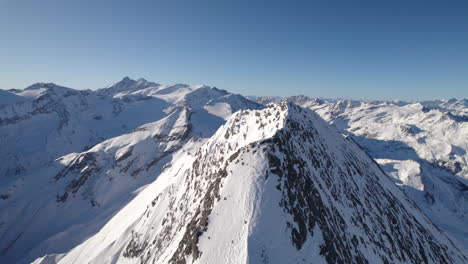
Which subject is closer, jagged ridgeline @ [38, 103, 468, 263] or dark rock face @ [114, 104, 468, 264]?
jagged ridgeline @ [38, 103, 468, 263]

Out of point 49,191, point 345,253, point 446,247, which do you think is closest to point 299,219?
point 345,253

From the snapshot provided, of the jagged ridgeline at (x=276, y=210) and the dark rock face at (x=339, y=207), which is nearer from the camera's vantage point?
the jagged ridgeline at (x=276, y=210)

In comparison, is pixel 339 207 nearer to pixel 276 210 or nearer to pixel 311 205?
pixel 311 205

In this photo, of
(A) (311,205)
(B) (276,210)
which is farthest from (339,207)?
(B) (276,210)

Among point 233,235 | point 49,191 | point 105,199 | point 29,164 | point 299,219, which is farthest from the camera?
point 29,164

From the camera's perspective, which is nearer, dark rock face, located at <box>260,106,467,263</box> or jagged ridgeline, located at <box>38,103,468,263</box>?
jagged ridgeline, located at <box>38,103,468,263</box>

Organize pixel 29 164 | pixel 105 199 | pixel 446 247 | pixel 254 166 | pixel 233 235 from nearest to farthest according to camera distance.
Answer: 1. pixel 233 235
2. pixel 254 166
3. pixel 446 247
4. pixel 105 199
5. pixel 29 164

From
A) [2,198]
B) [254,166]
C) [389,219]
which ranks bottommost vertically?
[2,198]

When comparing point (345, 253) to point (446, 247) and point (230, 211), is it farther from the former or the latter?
point (446, 247)
